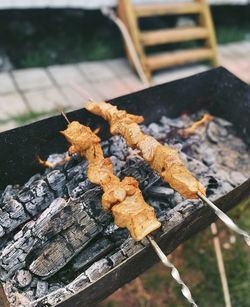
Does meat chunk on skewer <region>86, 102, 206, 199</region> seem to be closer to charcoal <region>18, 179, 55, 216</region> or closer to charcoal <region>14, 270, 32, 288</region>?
charcoal <region>18, 179, 55, 216</region>

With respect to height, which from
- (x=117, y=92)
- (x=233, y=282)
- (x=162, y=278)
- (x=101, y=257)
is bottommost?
(x=233, y=282)

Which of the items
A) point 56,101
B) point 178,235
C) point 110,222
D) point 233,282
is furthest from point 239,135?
point 56,101

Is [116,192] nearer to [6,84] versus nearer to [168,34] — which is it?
[6,84]

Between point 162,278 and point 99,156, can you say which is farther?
point 162,278

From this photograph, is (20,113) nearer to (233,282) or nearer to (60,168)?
(60,168)

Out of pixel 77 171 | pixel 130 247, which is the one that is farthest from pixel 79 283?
pixel 77 171

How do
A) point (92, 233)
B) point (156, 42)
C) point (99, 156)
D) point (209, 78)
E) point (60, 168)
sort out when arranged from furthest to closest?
point (156, 42) → point (209, 78) → point (60, 168) → point (99, 156) → point (92, 233)
